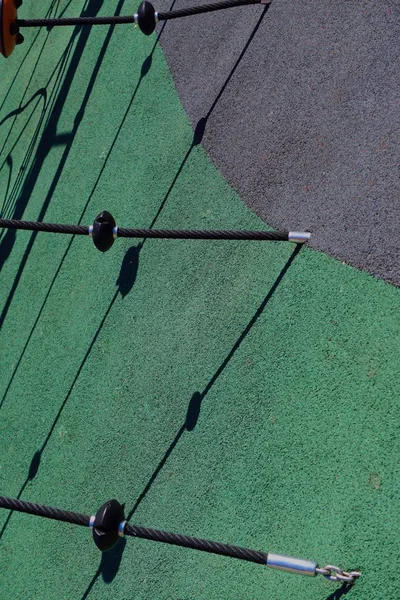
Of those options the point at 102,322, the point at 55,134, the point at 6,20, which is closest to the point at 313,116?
the point at 102,322

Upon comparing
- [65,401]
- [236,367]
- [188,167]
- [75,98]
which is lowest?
[65,401]

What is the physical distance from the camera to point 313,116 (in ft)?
13.2

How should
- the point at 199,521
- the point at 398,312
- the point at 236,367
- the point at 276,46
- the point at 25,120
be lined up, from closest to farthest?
the point at 398,312 < the point at 199,521 < the point at 236,367 < the point at 276,46 < the point at 25,120

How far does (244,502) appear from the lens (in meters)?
3.39

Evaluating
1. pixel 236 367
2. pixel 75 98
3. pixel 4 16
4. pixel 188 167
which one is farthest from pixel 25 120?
pixel 236 367

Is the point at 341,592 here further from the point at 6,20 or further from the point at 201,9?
the point at 6,20

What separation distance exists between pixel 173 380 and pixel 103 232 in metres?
1.22

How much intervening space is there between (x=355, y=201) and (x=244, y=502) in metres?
1.84

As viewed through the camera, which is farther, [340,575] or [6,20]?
[6,20]

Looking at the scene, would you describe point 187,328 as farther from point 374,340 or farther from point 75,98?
point 75,98

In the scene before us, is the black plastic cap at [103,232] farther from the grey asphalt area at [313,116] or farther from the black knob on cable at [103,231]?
the grey asphalt area at [313,116]

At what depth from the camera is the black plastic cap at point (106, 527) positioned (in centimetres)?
262

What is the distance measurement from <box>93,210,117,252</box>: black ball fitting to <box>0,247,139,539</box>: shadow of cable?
1.27 meters

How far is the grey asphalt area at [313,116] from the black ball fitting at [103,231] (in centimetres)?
119
